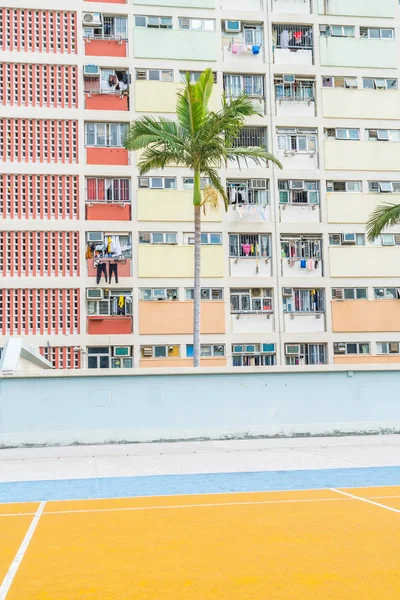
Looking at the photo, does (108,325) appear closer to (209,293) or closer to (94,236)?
(94,236)

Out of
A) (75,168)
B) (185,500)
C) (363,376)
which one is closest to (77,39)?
(75,168)

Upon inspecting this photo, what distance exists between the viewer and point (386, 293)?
41250mm

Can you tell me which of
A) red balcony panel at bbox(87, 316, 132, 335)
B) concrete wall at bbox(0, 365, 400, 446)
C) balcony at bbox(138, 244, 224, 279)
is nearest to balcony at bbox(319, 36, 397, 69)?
balcony at bbox(138, 244, 224, 279)

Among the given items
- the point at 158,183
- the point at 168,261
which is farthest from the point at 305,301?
the point at 158,183

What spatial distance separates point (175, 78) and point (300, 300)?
44.6 ft

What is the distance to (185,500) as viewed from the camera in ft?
37.3

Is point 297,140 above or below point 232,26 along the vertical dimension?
below

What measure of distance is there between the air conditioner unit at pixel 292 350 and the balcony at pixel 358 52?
15875mm

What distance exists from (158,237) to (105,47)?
1054 cm

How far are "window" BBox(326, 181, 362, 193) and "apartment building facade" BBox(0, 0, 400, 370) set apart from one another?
9cm

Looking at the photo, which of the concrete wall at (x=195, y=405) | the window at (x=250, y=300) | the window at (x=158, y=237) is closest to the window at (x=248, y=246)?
the window at (x=250, y=300)

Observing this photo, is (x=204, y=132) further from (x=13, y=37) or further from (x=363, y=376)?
(x=13, y=37)

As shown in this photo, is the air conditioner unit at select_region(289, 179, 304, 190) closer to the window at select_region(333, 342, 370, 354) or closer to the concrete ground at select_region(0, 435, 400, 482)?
the window at select_region(333, 342, 370, 354)

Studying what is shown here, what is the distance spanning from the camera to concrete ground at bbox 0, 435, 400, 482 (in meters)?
14.8
